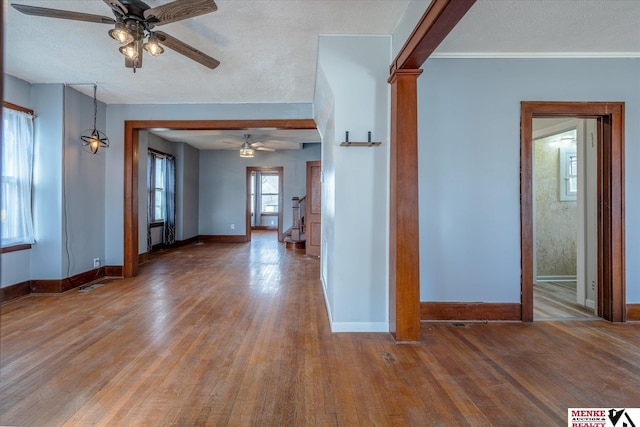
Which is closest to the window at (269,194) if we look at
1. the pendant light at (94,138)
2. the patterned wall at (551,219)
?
the pendant light at (94,138)

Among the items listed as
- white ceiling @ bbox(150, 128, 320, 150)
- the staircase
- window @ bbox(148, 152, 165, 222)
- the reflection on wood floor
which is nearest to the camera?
the reflection on wood floor

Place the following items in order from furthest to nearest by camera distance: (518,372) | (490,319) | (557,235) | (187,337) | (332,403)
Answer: (557,235)
(490,319)
(187,337)
(518,372)
(332,403)

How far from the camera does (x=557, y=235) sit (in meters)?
4.98

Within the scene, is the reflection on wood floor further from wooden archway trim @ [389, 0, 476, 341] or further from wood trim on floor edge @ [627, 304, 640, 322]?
wooden archway trim @ [389, 0, 476, 341]

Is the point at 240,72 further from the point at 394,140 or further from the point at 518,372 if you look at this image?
the point at 518,372

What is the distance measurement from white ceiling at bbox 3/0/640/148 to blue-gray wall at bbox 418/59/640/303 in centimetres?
19

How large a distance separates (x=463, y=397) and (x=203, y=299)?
282 cm

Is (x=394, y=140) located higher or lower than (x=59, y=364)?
higher

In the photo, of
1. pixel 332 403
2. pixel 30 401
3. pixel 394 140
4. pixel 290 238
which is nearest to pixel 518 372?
pixel 332 403

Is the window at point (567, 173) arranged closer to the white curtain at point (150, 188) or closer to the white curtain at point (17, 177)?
the white curtain at point (17, 177)

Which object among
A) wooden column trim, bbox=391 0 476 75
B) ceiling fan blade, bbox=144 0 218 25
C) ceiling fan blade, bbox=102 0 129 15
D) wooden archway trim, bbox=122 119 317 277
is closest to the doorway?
wooden column trim, bbox=391 0 476 75

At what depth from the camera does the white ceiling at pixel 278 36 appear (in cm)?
261

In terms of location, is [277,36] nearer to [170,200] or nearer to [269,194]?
[170,200]

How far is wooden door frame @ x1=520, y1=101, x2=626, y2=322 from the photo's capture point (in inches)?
127
